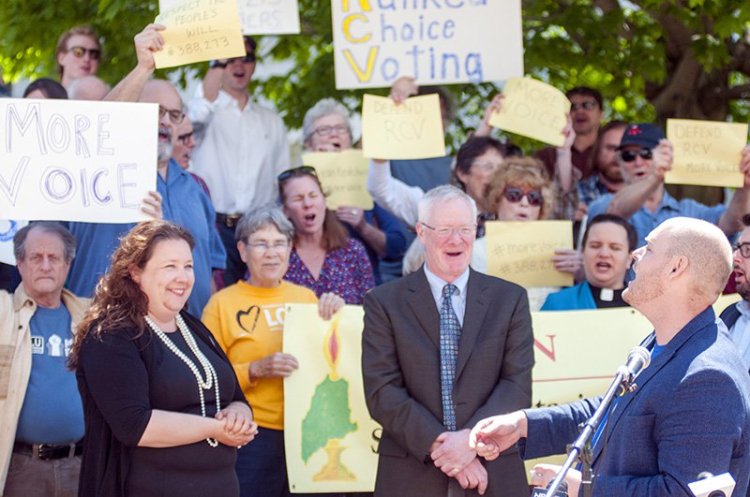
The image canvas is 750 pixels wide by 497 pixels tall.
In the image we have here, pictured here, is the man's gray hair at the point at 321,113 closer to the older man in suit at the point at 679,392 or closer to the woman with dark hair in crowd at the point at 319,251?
the woman with dark hair in crowd at the point at 319,251

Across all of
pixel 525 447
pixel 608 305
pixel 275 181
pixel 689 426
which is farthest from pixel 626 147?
pixel 689 426

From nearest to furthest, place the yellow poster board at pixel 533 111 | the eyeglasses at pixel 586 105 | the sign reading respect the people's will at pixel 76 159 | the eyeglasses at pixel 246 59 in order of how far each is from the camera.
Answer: the sign reading respect the people's will at pixel 76 159 < the yellow poster board at pixel 533 111 < the eyeglasses at pixel 246 59 < the eyeglasses at pixel 586 105

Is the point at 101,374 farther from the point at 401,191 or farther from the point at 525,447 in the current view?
the point at 401,191

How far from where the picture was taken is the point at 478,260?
25.6ft

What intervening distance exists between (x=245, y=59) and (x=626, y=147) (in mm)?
2674

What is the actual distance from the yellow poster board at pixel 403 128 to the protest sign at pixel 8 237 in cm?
214

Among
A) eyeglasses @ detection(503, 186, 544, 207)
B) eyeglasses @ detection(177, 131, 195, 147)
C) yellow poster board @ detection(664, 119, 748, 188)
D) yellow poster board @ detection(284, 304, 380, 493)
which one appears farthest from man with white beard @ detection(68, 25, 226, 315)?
yellow poster board @ detection(664, 119, 748, 188)

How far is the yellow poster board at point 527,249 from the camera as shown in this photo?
7723mm

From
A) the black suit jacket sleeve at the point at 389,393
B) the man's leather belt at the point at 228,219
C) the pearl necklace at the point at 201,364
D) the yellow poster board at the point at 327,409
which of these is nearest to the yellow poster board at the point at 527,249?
the yellow poster board at the point at 327,409

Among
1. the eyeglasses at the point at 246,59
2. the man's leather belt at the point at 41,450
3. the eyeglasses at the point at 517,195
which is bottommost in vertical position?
the man's leather belt at the point at 41,450

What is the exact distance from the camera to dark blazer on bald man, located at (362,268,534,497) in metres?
6.20

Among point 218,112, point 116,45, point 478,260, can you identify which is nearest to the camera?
point 478,260

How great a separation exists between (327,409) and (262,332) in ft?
1.83

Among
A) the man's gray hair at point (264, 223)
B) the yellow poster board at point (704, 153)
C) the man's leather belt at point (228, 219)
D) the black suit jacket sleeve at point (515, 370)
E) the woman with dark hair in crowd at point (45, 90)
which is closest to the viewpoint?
the black suit jacket sleeve at point (515, 370)
